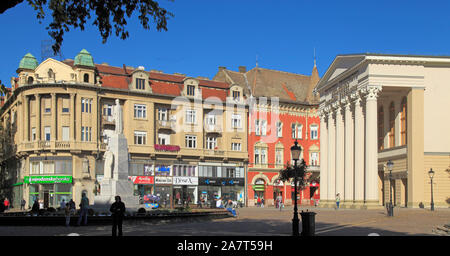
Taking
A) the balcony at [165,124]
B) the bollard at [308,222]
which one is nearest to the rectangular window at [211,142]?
the balcony at [165,124]

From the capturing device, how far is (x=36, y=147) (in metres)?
64.2

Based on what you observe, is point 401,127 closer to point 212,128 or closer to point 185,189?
point 212,128

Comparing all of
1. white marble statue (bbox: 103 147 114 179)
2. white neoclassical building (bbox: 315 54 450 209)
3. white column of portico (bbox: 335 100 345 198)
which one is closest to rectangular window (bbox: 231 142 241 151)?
white column of portico (bbox: 335 100 345 198)

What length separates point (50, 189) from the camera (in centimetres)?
6431

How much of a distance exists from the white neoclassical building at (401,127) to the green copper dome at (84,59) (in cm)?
2855

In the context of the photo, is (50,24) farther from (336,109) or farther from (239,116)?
(239,116)

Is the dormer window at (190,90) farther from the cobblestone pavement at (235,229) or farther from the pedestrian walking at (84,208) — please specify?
the pedestrian walking at (84,208)

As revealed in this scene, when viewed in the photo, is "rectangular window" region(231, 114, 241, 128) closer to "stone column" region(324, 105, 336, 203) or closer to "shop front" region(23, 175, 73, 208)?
"stone column" region(324, 105, 336, 203)

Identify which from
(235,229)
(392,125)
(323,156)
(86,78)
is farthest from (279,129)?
(235,229)

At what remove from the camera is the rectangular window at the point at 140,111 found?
68625 mm

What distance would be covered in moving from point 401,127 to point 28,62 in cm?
4226

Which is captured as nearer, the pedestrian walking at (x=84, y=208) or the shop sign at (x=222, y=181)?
the pedestrian walking at (x=84, y=208)
